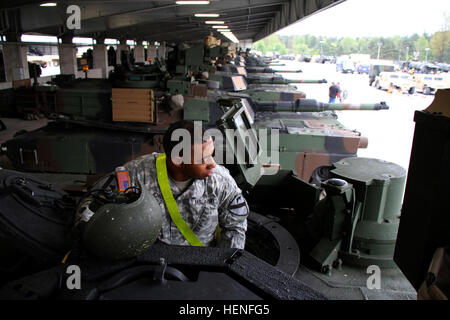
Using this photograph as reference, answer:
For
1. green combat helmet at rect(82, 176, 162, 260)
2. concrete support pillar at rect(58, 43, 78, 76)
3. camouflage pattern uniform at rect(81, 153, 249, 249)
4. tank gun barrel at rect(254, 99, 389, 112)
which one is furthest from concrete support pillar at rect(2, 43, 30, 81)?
green combat helmet at rect(82, 176, 162, 260)

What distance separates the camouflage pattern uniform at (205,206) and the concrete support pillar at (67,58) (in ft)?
67.4

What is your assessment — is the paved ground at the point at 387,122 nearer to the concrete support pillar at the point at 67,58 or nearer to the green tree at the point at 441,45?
the green tree at the point at 441,45

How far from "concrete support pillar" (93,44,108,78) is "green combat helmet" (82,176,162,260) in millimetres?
27077

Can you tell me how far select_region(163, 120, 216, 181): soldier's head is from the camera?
2.81 meters

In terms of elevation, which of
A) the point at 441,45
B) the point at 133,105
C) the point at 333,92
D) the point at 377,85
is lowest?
the point at 377,85

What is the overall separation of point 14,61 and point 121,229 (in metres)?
18.8

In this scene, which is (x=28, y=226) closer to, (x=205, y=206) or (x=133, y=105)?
(x=205, y=206)

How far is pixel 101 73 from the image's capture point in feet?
90.3

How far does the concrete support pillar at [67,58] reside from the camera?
21.3m

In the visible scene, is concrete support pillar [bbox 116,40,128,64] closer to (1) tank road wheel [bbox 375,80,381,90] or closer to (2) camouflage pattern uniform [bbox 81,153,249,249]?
(1) tank road wheel [bbox 375,80,381,90]

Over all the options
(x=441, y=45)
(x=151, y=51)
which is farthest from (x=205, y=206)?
(x=151, y=51)

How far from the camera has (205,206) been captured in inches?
121
